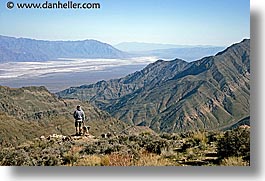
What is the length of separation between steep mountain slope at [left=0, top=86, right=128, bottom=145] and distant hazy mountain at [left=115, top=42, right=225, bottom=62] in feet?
62.0

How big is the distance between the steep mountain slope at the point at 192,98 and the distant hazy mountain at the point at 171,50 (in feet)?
290

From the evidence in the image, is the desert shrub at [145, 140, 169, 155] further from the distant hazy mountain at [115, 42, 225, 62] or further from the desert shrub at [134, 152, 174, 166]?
the distant hazy mountain at [115, 42, 225, 62]

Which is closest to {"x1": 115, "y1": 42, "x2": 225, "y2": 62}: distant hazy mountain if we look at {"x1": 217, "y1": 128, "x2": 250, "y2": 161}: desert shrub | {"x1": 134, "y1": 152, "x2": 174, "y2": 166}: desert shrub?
{"x1": 217, "y1": 128, "x2": 250, "y2": 161}: desert shrub

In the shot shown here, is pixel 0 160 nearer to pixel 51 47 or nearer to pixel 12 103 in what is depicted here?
pixel 51 47

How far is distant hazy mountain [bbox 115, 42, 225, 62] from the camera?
36.5ft

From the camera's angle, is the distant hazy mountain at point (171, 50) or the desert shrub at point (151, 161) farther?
the distant hazy mountain at point (171, 50)

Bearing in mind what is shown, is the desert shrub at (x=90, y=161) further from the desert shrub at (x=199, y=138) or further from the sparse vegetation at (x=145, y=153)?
the desert shrub at (x=199, y=138)

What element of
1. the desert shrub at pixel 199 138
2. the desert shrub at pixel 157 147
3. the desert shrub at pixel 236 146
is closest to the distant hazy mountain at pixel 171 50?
the desert shrub at pixel 199 138

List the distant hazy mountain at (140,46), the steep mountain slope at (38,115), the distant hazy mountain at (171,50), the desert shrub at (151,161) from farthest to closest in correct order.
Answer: the steep mountain slope at (38,115)
the distant hazy mountain at (140,46)
the distant hazy mountain at (171,50)
the desert shrub at (151,161)

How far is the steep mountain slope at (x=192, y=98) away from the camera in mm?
110812

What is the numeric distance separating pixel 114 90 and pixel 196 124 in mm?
84989

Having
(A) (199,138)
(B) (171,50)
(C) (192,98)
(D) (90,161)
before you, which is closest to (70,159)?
(D) (90,161)

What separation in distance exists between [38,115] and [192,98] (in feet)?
255

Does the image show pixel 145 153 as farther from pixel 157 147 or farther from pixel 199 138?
pixel 199 138
